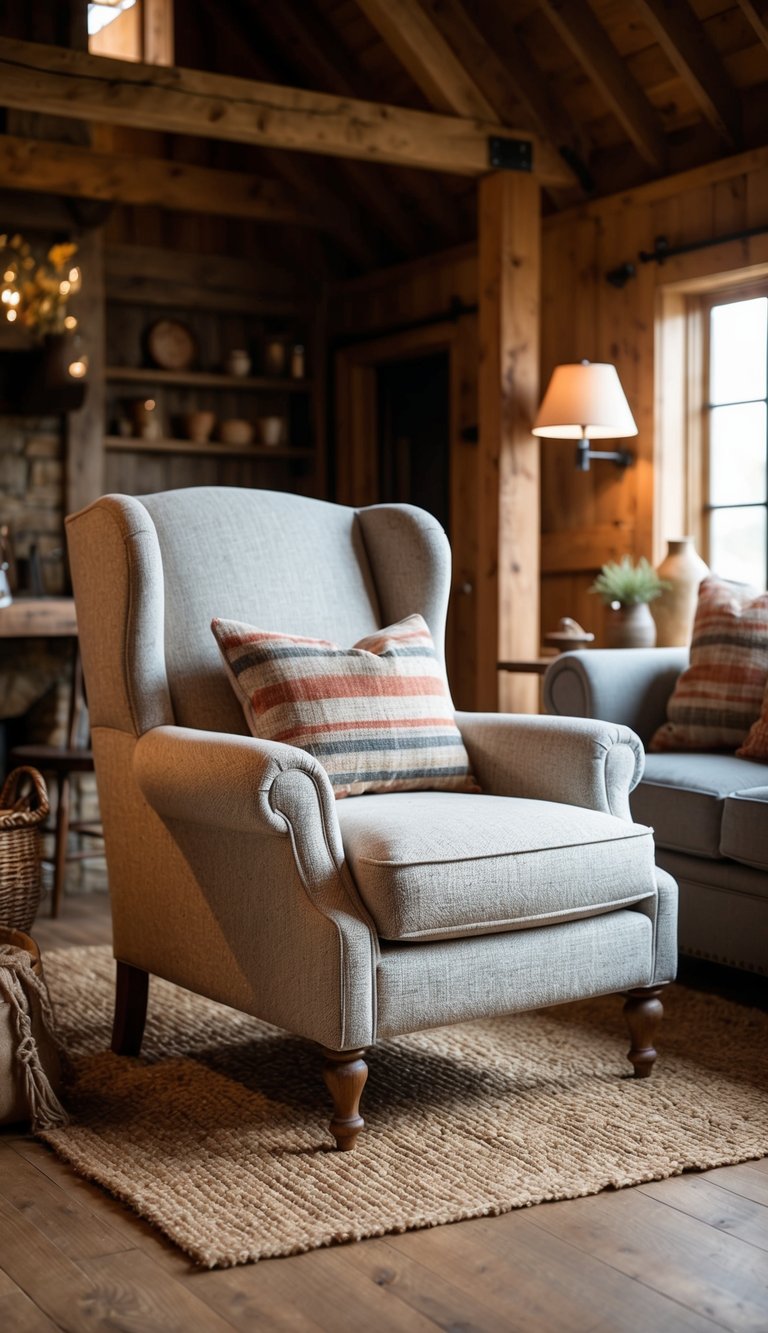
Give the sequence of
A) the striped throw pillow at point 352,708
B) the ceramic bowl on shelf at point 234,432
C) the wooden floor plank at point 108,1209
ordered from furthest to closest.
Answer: the ceramic bowl on shelf at point 234,432, the striped throw pillow at point 352,708, the wooden floor plank at point 108,1209

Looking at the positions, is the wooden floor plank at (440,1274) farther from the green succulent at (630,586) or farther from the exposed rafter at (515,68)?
the exposed rafter at (515,68)

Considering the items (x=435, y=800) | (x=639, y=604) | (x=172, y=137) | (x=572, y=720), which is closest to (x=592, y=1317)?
(x=435, y=800)

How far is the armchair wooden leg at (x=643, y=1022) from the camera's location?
270 cm

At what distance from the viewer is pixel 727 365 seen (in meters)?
5.23

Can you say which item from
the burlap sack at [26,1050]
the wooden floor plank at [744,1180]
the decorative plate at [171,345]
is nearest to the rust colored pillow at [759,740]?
the wooden floor plank at [744,1180]

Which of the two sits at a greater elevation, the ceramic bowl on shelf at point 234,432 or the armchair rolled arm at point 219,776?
the ceramic bowl on shelf at point 234,432

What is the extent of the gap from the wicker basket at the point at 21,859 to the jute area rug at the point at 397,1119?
304mm

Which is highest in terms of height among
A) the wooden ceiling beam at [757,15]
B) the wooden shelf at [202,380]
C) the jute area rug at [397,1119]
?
the wooden ceiling beam at [757,15]

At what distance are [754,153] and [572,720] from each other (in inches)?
110

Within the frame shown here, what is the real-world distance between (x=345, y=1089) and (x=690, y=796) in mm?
1276

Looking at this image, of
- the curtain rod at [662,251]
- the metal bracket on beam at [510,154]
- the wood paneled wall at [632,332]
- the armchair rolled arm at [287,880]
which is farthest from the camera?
the metal bracket on beam at [510,154]

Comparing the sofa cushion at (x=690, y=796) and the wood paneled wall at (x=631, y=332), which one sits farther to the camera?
the wood paneled wall at (x=631, y=332)

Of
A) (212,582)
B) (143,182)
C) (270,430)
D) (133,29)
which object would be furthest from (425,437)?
(212,582)

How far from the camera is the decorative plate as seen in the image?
262 inches
